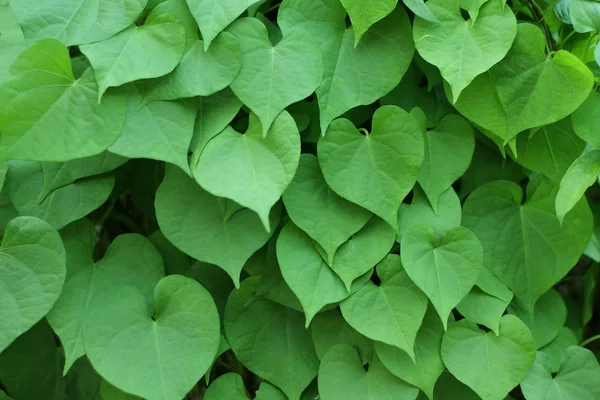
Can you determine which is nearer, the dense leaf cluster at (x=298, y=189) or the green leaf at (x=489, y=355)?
the dense leaf cluster at (x=298, y=189)

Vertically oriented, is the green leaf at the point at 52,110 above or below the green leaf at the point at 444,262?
above

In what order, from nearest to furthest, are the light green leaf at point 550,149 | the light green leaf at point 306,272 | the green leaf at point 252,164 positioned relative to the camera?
1. the green leaf at point 252,164
2. the light green leaf at point 306,272
3. the light green leaf at point 550,149

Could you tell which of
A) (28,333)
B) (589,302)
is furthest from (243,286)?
(589,302)

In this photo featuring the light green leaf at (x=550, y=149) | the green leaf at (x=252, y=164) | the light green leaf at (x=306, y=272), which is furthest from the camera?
the light green leaf at (x=550, y=149)

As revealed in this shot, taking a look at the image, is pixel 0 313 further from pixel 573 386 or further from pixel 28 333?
pixel 573 386

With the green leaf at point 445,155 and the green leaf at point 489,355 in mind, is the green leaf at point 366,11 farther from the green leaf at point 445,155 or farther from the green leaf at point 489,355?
the green leaf at point 489,355

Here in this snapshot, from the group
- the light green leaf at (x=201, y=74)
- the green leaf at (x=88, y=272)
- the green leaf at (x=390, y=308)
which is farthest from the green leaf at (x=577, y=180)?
the green leaf at (x=88, y=272)

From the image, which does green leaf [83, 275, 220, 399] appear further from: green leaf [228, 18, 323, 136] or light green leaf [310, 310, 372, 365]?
green leaf [228, 18, 323, 136]

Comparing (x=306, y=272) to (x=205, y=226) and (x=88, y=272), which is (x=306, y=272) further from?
(x=88, y=272)
